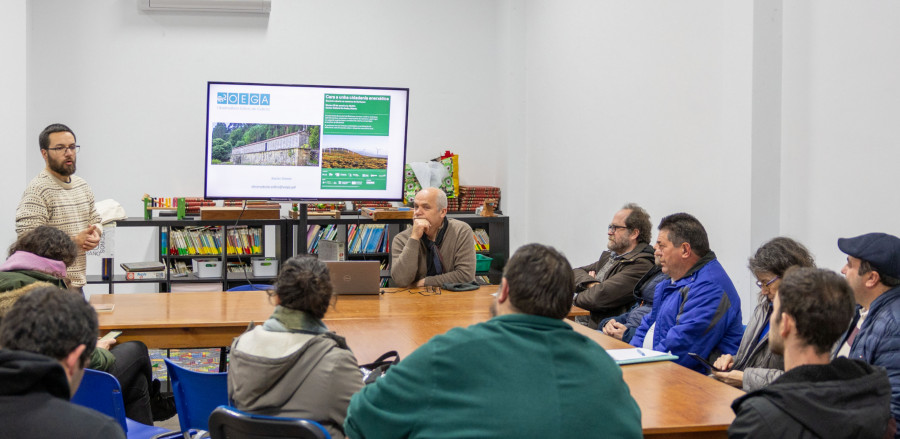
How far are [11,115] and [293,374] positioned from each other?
5896mm

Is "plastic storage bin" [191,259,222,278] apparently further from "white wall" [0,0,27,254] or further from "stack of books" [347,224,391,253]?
"white wall" [0,0,27,254]

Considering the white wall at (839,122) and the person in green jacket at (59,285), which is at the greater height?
the white wall at (839,122)

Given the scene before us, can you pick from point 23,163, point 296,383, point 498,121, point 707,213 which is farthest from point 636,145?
point 23,163

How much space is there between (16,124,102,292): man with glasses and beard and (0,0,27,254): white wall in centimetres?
286

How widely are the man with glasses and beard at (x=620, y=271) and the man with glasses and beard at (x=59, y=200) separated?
289 cm

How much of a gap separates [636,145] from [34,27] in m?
5.83

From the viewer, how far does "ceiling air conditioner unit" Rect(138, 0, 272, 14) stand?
7.85m

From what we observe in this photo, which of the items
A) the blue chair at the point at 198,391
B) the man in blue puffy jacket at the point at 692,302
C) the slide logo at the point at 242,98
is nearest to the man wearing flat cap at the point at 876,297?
the man in blue puffy jacket at the point at 692,302

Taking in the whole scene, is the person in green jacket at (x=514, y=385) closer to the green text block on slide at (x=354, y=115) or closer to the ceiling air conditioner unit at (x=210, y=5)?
the green text block on slide at (x=354, y=115)

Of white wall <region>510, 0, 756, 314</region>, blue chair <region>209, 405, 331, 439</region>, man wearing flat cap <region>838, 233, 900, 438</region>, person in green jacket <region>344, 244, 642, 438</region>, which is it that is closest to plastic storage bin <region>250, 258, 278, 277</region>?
white wall <region>510, 0, 756, 314</region>

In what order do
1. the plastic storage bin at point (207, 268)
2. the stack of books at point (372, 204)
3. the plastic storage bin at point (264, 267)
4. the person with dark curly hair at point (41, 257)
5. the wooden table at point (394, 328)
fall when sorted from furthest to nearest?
the stack of books at point (372, 204) → the plastic storage bin at point (264, 267) → the plastic storage bin at point (207, 268) → the person with dark curly hair at point (41, 257) → the wooden table at point (394, 328)

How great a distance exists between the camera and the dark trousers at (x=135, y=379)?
11.8 ft

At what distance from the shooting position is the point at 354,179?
251 inches

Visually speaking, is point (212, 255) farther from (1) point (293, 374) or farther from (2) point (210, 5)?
(1) point (293, 374)
